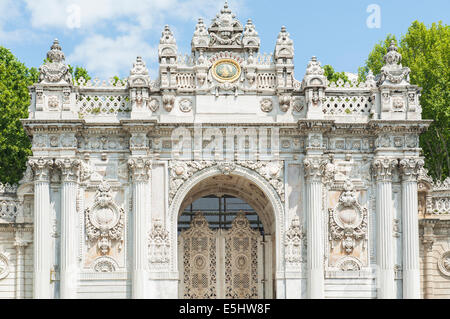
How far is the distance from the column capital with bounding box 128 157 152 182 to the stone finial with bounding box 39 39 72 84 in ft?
10.7

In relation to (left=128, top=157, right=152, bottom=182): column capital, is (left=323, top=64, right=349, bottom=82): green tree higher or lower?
higher

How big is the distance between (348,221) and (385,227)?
1.16 m

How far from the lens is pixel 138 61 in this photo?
2927 centimetres

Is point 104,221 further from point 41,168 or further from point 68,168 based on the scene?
point 41,168

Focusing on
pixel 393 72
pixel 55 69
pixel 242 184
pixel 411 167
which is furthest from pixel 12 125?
pixel 411 167

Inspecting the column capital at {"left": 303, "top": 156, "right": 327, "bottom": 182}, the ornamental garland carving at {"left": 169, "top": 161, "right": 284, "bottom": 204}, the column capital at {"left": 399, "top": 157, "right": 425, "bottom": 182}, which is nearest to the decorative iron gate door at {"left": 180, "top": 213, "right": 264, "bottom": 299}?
the ornamental garland carving at {"left": 169, "top": 161, "right": 284, "bottom": 204}

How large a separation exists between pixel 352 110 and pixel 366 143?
116cm

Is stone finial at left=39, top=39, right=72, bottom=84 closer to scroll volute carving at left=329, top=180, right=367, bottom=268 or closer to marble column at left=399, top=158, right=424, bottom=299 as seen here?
scroll volute carving at left=329, top=180, right=367, bottom=268

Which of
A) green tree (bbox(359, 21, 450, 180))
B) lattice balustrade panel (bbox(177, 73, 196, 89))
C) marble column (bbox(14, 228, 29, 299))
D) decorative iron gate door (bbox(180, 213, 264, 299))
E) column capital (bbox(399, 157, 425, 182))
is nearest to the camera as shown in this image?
column capital (bbox(399, 157, 425, 182))

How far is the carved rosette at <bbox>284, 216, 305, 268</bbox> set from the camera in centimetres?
2878

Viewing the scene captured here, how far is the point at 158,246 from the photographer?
28641mm
